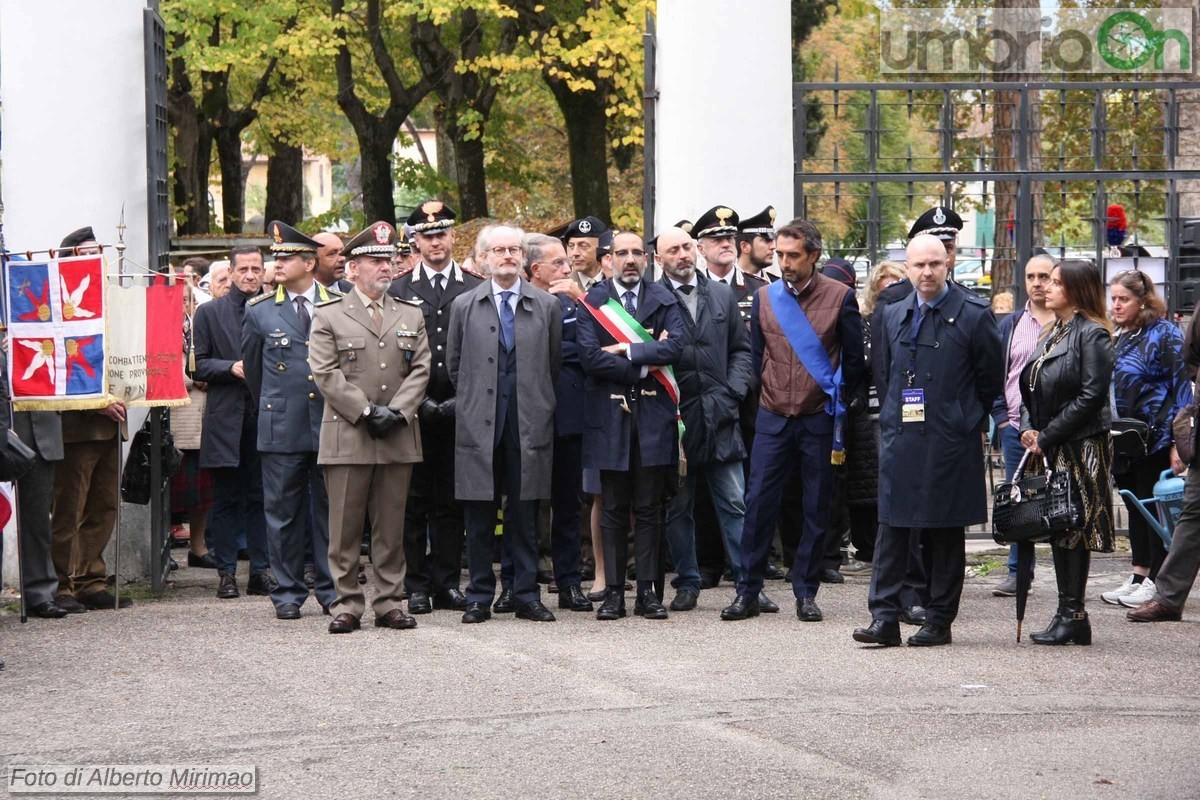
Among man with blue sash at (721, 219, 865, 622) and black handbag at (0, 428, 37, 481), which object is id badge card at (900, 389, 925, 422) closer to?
man with blue sash at (721, 219, 865, 622)

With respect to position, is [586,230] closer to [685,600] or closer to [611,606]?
[685,600]

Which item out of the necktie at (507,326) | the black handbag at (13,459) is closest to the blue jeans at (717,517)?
the necktie at (507,326)

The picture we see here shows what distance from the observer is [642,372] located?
380 inches

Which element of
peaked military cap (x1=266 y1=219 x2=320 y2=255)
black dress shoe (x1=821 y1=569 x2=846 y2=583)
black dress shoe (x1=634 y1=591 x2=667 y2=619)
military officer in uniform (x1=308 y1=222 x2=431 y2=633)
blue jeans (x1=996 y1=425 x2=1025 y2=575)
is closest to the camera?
military officer in uniform (x1=308 y1=222 x2=431 y2=633)

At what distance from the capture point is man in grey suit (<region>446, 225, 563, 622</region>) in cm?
961

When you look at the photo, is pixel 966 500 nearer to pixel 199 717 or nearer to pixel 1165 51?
pixel 199 717

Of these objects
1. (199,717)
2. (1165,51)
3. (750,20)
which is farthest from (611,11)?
(199,717)

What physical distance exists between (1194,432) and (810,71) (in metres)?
24.7

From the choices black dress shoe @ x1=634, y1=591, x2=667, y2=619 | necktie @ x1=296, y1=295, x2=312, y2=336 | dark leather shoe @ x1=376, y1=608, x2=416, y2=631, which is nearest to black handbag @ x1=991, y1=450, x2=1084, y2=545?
black dress shoe @ x1=634, y1=591, x2=667, y2=619

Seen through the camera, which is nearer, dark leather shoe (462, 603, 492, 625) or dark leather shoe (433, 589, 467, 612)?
dark leather shoe (462, 603, 492, 625)

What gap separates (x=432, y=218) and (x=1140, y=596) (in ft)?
14.9

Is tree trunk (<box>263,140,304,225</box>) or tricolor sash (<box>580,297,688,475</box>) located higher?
tree trunk (<box>263,140,304,225</box>)

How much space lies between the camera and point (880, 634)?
871 cm

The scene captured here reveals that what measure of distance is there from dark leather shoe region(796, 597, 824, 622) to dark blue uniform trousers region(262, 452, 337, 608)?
8.30ft
